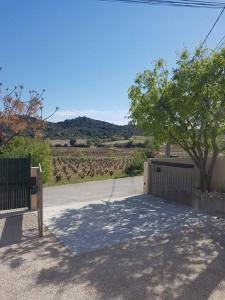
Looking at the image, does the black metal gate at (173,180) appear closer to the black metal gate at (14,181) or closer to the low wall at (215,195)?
the low wall at (215,195)

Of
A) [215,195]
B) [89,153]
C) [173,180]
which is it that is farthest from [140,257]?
[89,153]

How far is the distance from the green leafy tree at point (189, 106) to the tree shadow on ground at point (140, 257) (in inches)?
104

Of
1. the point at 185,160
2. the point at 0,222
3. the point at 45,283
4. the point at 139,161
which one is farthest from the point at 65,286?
the point at 139,161

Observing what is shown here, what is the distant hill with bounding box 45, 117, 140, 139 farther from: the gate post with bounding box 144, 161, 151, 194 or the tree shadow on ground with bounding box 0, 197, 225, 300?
the tree shadow on ground with bounding box 0, 197, 225, 300

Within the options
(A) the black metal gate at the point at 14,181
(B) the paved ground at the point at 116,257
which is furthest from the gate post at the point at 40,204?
(A) the black metal gate at the point at 14,181

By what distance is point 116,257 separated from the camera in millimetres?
6340

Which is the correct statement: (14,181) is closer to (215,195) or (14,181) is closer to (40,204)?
(40,204)

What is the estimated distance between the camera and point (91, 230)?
26.8 feet

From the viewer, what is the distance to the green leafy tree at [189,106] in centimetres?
1016

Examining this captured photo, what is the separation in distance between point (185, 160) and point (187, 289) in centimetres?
815

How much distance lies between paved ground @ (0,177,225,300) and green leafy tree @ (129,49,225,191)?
2.53 m

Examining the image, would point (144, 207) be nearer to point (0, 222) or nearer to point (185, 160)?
point (185, 160)

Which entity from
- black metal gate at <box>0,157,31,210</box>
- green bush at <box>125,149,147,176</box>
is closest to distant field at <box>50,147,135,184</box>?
green bush at <box>125,149,147,176</box>

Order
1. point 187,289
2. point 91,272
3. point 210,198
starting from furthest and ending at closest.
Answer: point 210,198
point 91,272
point 187,289
